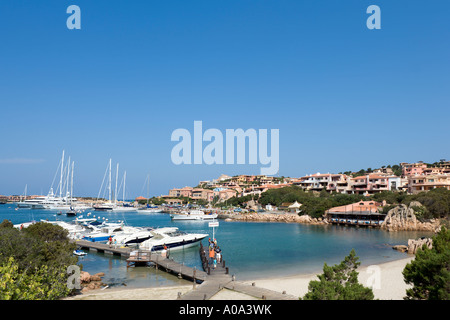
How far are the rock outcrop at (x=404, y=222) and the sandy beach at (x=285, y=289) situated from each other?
75.7 ft

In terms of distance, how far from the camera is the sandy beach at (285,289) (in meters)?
13.6

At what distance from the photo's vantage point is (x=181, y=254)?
2700 cm

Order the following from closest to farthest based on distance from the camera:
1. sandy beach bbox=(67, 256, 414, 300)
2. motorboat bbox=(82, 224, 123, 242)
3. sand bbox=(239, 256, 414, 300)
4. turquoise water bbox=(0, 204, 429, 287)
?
sandy beach bbox=(67, 256, 414, 300)
sand bbox=(239, 256, 414, 300)
turquoise water bbox=(0, 204, 429, 287)
motorboat bbox=(82, 224, 123, 242)

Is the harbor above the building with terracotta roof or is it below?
below

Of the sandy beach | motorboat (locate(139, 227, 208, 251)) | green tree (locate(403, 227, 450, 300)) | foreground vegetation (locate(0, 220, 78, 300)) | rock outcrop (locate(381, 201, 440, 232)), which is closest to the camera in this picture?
green tree (locate(403, 227, 450, 300))

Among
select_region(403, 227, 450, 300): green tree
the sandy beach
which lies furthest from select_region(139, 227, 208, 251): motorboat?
select_region(403, 227, 450, 300): green tree

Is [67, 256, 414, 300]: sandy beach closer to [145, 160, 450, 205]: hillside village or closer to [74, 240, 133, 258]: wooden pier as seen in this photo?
[74, 240, 133, 258]: wooden pier

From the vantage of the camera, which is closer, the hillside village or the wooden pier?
the wooden pier

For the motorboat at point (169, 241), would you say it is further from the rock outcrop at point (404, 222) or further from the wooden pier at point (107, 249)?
the rock outcrop at point (404, 222)

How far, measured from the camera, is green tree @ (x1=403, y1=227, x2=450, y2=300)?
8256 millimetres

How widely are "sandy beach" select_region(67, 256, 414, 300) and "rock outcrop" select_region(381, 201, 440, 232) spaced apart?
75.7 ft
